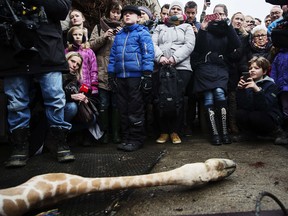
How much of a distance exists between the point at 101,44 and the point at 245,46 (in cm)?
205

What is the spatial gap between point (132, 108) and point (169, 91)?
1.61 feet

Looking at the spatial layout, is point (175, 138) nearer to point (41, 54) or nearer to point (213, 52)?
point (213, 52)

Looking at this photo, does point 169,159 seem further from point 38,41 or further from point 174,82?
point 38,41

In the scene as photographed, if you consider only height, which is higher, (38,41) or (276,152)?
(38,41)

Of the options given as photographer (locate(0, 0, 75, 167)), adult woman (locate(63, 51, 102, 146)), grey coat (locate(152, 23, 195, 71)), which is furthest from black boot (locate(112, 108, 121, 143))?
photographer (locate(0, 0, 75, 167))

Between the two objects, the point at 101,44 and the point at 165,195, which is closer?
the point at 165,195

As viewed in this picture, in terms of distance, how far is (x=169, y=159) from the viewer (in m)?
2.93

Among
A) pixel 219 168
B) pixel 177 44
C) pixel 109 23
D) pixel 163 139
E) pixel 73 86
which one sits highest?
pixel 109 23

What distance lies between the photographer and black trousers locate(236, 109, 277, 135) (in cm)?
350

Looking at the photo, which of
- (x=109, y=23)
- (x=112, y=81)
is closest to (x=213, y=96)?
(x=112, y=81)

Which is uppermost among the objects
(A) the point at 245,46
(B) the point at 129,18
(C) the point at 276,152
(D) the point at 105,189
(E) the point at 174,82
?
(B) the point at 129,18

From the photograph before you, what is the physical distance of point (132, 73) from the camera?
3680 millimetres

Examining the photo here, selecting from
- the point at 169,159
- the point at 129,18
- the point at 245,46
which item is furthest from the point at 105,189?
the point at 245,46

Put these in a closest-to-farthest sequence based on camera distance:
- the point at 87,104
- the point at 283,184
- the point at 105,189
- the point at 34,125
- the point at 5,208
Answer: the point at 5,208, the point at 105,189, the point at 283,184, the point at 34,125, the point at 87,104
